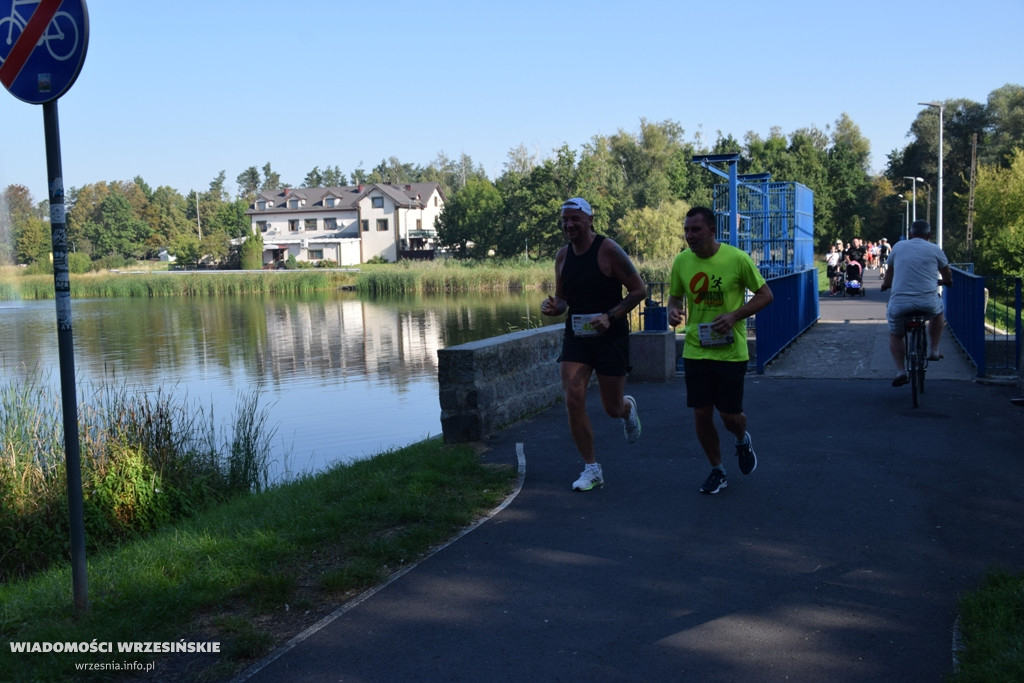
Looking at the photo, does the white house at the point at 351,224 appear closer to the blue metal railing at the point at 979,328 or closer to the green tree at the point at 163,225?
the green tree at the point at 163,225

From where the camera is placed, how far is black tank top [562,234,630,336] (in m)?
6.96

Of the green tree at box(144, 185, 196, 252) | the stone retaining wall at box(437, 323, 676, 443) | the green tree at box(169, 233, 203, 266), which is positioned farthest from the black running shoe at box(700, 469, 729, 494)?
the green tree at box(144, 185, 196, 252)

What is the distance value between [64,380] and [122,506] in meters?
5.57

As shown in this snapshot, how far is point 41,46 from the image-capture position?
462cm

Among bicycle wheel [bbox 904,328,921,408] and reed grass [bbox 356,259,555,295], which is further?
reed grass [bbox 356,259,555,295]

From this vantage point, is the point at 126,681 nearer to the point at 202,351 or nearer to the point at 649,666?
the point at 649,666

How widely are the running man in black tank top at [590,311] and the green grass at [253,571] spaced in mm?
863

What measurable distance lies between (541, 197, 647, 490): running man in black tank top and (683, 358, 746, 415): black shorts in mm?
518

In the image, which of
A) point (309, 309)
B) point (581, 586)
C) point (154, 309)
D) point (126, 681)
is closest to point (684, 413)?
point (581, 586)

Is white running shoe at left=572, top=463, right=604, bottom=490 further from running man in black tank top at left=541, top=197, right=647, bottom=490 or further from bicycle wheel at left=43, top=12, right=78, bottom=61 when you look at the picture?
bicycle wheel at left=43, top=12, right=78, bottom=61

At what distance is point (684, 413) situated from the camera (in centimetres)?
1018

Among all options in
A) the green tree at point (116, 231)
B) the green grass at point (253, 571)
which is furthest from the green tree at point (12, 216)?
the green tree at point (116, 231)

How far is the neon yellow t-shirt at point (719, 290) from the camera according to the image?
264 inches

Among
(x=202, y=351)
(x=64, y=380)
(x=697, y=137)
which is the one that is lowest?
(x=202, y=351)
